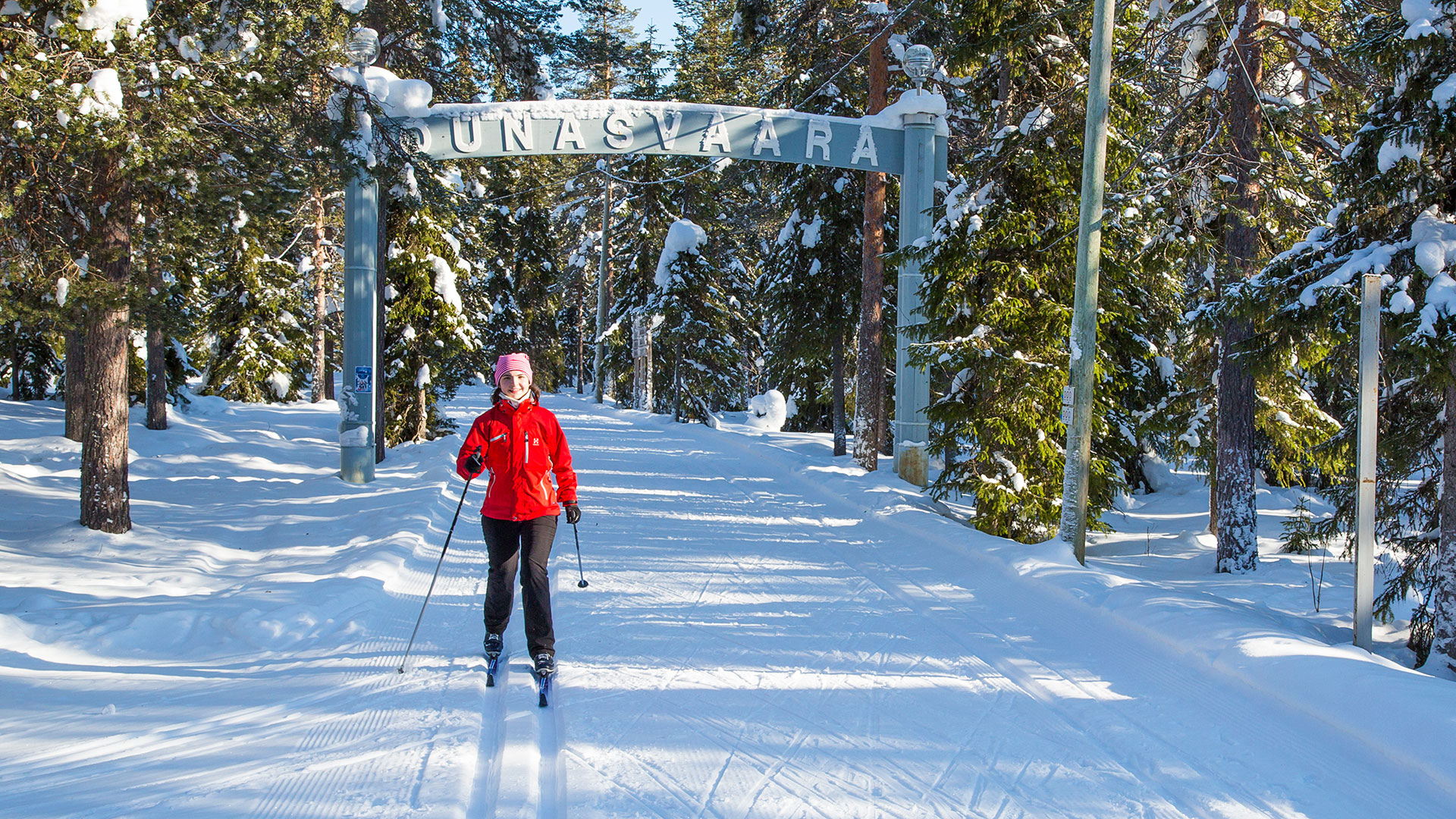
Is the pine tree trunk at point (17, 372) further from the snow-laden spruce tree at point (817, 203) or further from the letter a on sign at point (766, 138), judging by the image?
the letter a on sign at point (766, 138)

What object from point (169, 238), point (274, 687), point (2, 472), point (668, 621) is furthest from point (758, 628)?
point (2, 472)

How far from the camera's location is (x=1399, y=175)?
650 cm

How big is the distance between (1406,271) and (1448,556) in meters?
2.22

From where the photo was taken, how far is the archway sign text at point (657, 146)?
46.4 feet

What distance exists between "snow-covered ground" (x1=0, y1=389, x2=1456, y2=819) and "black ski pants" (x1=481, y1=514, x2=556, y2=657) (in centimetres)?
30

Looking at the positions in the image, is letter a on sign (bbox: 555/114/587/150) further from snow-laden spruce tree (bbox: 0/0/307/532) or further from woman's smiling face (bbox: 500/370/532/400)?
woman's smiling face (bbox: 500/370/532/400)

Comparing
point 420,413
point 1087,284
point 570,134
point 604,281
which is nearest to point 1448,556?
point 1087,284

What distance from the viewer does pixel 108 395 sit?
32.0 feet

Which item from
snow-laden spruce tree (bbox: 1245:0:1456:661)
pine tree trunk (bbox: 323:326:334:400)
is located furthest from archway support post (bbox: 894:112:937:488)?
pine tree trunk (bbox: 323:326:334:400)

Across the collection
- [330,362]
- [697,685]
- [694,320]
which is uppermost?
[694,320]

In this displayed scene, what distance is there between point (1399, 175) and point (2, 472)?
17051 millimetres

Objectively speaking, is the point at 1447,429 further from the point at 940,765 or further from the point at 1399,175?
the point at 940,765

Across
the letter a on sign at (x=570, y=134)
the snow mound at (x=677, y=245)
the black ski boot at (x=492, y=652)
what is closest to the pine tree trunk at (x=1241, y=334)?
the black ski boot at (x=492, y=652)

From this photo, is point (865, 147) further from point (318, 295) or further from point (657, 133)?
point (318, 295)
